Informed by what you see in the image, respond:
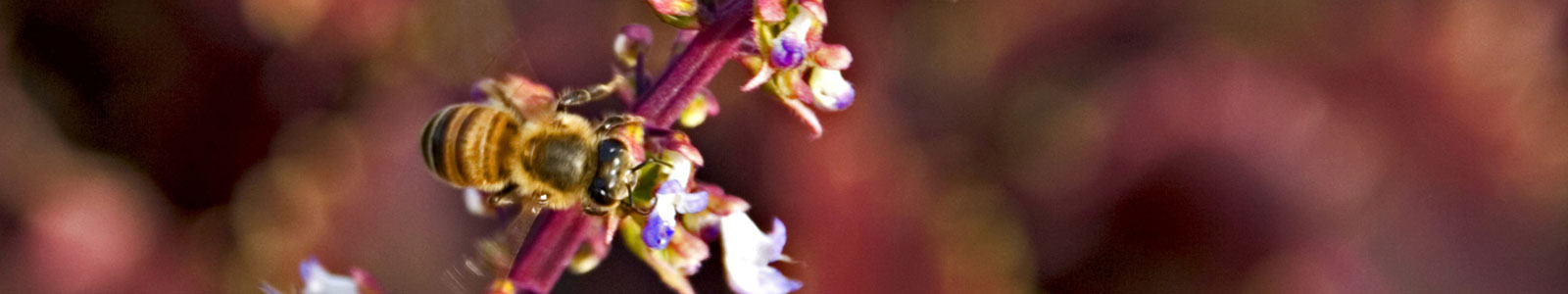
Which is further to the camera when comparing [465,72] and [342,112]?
[342,112]

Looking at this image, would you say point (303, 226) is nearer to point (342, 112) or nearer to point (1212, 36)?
point (342, 112)

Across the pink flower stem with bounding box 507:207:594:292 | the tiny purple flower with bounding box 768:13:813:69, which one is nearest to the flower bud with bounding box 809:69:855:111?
the tiny purple flower with bounding box 768:13:813:69

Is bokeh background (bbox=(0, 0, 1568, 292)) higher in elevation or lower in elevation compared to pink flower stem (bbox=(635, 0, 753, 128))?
lower

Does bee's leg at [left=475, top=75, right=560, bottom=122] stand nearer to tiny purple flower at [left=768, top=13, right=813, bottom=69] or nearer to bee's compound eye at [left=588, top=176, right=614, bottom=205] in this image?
bee's compound eye at [left=588, top=176, right=614, bottom=205]

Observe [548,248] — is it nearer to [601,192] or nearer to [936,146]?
[601,192]

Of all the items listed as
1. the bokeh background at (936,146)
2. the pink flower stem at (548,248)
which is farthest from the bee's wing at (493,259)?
the bokeh background at (936,146)

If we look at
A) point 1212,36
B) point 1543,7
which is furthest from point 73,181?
point 1543,7
